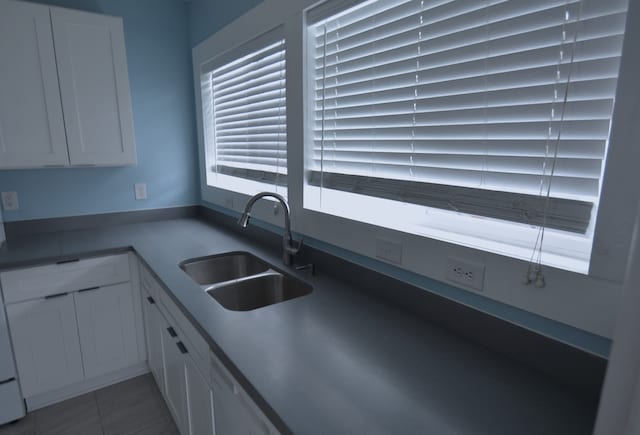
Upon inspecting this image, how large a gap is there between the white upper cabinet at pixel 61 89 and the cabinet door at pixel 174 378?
1.31 m

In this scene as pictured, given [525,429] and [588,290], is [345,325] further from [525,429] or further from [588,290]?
[588,290]

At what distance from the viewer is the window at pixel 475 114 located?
→ 0.82 meters

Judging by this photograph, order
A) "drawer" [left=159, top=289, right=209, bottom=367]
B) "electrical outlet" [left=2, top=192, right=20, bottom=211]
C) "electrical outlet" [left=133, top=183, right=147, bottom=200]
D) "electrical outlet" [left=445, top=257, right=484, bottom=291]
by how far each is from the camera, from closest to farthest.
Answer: "electrical outlet" [left=445, top=257, right=484, bottom=291] → "drawer" [left=159, top=289, right=209, bottom=367] → "electrical outlet" [left=2, top=192, right=20, bottom=211] → "electrical outlet" [left=133, top=183, right=147, bottom=200]

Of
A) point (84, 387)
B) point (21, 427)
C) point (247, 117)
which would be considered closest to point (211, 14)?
point (247, 117)

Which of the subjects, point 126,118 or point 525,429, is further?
point 126,118

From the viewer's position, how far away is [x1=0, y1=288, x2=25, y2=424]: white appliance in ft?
5.83

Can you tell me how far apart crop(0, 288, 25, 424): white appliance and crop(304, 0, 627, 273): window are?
72.8 inches

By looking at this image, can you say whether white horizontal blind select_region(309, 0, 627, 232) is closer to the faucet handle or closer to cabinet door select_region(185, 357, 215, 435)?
the faucet handle

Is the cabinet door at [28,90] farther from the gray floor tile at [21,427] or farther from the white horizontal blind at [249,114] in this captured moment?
the gray floor tile at [21,427]

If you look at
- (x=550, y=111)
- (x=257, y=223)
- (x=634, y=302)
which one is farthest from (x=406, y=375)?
(x=257, y=223)

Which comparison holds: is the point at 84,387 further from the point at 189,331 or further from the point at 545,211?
the point at 545,211

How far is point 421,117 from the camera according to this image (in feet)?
3.81

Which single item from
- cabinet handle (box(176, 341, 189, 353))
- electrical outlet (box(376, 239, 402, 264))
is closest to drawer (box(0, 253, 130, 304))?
cabinet handle (box(176, 341, 189, 353))

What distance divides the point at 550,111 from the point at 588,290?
442mm
